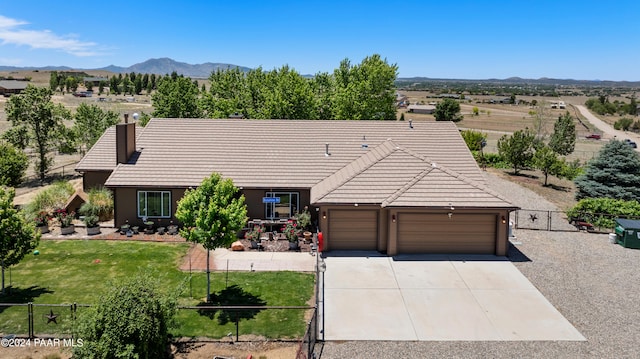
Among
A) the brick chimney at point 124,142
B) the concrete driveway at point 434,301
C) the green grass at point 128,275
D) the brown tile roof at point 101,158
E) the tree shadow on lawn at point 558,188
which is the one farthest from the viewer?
the tree shadow on lawn at point 558,188

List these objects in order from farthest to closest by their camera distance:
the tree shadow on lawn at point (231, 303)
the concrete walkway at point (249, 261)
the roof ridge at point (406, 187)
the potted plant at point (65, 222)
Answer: the potted plant at point (65, 222)
the roof ridge at point (406, 187)
the concrete walkway at point (249, 261)
the tree shadow on lawn at point (231, 303)

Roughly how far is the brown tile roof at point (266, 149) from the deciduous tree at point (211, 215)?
7.92 m

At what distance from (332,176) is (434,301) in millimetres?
9434

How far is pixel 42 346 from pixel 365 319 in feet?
29.1

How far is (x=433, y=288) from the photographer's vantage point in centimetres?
1708

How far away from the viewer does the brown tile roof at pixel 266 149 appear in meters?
23.7

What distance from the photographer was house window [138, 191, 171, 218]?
77.2 ft

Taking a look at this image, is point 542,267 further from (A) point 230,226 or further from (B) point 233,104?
(B) point 233,104

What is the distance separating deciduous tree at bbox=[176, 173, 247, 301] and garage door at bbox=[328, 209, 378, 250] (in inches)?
253

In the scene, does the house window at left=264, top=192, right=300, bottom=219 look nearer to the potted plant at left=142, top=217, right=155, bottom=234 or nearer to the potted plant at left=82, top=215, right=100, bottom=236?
the potted plant at left=142, top=217, right=155, bottom=234

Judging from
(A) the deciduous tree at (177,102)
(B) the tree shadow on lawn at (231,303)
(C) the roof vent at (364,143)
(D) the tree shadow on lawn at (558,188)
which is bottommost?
Result: (B) the tree shadow on lawn at (231,303)

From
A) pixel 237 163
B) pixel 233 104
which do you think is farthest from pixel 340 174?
pixel 233 104

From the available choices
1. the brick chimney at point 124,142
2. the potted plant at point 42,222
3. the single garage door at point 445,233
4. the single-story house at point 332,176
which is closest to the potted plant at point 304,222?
the single-story house at point 332,176

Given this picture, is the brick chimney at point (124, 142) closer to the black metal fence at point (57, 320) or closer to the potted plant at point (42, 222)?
Result: the potted plant at point (42, 222)
